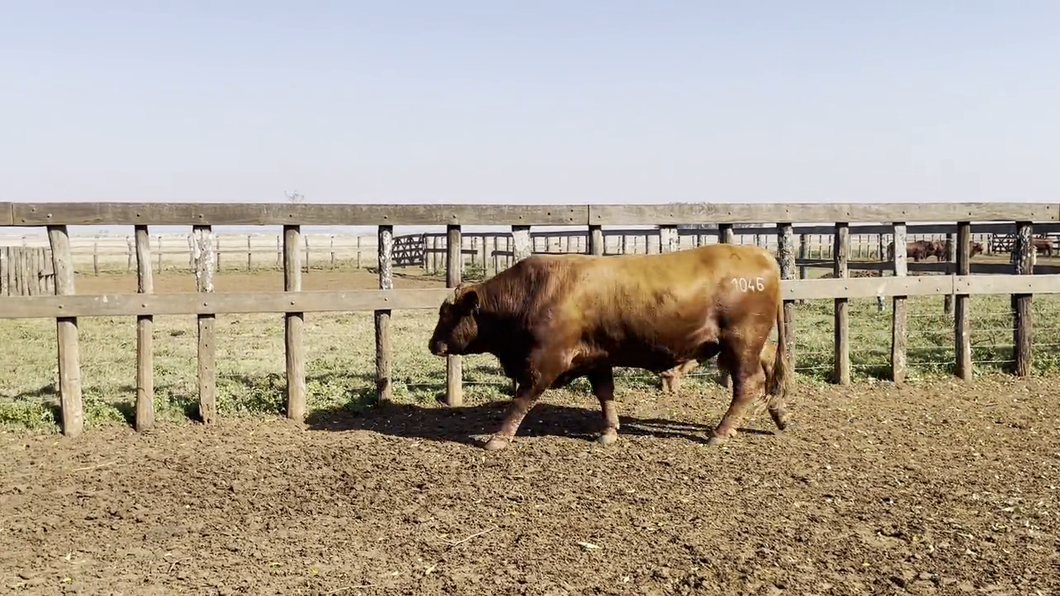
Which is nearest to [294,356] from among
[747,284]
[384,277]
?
[384,277]

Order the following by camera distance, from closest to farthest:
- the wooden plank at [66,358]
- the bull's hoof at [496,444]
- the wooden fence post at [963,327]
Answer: the bull's hoof at [496,444]
the wooden plank at [66,358]
the wooden fence post at [963,327]

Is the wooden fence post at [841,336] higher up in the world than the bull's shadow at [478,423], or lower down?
higher up

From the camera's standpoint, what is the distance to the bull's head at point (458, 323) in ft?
22.5

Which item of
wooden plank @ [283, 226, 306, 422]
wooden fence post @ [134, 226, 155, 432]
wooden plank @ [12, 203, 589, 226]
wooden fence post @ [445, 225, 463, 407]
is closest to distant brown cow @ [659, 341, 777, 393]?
wooden plank @ [12, 203, 589, 226]

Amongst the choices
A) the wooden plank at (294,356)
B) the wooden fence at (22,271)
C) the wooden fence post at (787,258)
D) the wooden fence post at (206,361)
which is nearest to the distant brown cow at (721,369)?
the wooden fence post at (787,258)

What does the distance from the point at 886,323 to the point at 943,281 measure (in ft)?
16.6

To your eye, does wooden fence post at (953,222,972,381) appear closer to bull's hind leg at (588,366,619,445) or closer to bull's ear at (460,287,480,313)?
bull's hind leg at (588,366,619,445)

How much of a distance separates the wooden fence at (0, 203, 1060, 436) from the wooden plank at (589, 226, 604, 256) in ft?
0.04

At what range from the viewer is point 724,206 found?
8.16 m

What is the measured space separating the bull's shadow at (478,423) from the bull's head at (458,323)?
65 centimetres

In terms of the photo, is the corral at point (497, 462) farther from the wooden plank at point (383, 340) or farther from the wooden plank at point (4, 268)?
the wooden plank at point (4, 268)

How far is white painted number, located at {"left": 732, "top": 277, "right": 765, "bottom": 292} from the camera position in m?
6.58

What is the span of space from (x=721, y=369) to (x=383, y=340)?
2.89 meters

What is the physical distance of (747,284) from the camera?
21.6 feet
